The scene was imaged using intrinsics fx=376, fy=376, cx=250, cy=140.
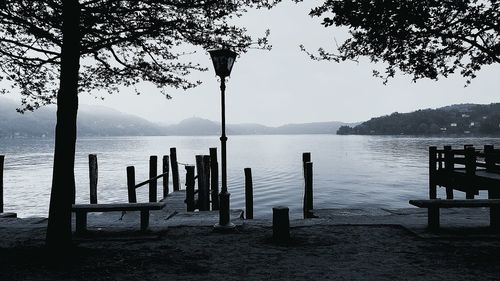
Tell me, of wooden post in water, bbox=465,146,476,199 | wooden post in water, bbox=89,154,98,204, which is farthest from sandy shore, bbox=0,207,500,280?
wooden post in water, bbox=465,146,476,199

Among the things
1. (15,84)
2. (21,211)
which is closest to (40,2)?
(15,84)

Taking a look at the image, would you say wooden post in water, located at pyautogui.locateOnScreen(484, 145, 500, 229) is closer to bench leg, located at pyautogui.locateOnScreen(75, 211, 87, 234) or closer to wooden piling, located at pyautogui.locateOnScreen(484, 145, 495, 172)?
wooden piling, located at pyautogui.locateOnScreen(484, 145, 495, 172)

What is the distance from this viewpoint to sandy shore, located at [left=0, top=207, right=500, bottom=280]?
572 centimetres

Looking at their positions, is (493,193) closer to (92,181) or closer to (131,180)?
(131,180)

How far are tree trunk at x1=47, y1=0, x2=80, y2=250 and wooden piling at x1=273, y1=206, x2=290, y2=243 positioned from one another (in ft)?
12.9

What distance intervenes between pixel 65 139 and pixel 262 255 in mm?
4074

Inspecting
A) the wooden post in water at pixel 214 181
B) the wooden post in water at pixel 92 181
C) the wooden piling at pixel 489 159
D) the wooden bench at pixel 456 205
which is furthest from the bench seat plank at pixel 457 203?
the wooden post in water at pixel 92 181

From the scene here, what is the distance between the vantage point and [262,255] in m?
6.70

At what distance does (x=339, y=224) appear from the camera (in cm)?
896

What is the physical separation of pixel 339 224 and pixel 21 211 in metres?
22.6

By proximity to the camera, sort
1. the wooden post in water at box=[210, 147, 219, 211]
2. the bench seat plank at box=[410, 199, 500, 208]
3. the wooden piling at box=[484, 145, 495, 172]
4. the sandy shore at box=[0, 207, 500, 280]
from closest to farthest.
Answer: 1. the sandy shore at box=[0, 207, 500, 280]
2. the bench seat plank at box=[410, 199, 500, 208]
3. the wooden post in water at box=[210, 147, 219, 211]
4. the wooden piling at box=[484, 145, 495, 172]

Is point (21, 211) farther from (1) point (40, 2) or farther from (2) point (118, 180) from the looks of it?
(1) point (40, 2)

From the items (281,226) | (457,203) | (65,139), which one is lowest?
(281,226)

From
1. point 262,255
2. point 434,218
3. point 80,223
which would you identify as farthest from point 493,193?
point 80,223
